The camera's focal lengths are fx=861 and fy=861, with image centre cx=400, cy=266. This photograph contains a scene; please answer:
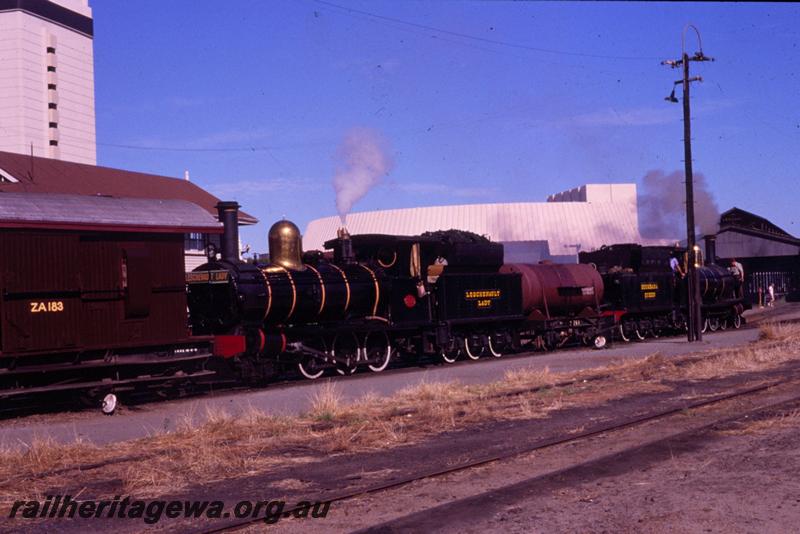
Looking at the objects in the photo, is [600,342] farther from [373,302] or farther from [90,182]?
[90,182]

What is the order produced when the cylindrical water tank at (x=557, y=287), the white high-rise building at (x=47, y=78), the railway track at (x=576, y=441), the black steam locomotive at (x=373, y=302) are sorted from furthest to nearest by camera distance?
the white high-rise building at (x=47, y=78), the cylindrical water tank at (x=557, y=287), the black steam locomotive at (x=373, y=302), the railway track at (x=576, y=441)

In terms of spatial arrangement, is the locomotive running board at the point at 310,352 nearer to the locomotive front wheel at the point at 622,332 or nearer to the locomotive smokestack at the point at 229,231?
the locomotive smokestack at the point at 229,231

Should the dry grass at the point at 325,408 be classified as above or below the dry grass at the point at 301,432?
above

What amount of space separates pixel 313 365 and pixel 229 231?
358cm

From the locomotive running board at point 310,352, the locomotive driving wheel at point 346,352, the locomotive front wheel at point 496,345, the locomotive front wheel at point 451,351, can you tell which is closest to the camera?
the locomotive running board at point 310,352

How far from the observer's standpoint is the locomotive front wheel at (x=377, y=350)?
2102 centimetres

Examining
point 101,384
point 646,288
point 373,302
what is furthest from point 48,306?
point 646,288

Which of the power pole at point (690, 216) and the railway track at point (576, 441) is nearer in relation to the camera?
the railway track at point (576, 441)

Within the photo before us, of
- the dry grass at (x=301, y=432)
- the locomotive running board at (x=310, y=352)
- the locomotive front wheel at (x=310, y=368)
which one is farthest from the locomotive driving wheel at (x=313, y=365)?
the dry grass at (x=301, y=432)

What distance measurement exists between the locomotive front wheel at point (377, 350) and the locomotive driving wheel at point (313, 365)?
1345mm

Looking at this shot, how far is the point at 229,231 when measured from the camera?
63.8 feet

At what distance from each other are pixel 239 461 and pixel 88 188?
27.1 metres

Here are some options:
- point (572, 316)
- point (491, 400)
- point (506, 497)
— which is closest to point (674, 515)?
point (506, 497)

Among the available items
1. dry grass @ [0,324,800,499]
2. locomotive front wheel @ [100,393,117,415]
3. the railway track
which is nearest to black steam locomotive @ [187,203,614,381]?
dry grass @ [0,324,800,499]
